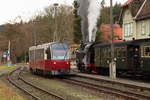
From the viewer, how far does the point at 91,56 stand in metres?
33.0

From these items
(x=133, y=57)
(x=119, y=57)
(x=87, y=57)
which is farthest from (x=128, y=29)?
(x=133, y=57)

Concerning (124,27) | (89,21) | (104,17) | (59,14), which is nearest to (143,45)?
(89,21)

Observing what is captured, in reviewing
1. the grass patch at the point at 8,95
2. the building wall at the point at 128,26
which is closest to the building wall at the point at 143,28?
the building wall at the point at 128,26

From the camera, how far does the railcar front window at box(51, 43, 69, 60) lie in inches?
1114

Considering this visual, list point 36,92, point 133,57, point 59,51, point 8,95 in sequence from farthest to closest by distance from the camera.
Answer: point 59,51
point 133,57
point 36,92
point 8,95

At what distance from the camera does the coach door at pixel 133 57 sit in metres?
24.1

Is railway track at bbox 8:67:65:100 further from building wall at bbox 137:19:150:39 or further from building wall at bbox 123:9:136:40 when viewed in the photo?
building wall at bbox 123:9:136:40

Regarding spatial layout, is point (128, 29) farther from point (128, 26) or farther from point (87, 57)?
point (87, 57)

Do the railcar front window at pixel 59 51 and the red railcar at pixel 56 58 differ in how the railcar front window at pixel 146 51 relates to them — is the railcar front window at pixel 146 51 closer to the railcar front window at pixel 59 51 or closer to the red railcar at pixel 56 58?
the red railcar at pixel 56 58

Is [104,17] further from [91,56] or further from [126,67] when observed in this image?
[126,67]

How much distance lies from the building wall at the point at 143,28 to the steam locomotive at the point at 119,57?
8.49 meters

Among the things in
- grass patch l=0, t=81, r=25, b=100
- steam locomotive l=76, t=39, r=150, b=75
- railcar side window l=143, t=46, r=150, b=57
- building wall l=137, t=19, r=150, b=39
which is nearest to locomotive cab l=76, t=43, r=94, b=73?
steam locomotive l=76, t=39, r=150, b=75

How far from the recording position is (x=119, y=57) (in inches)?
1040

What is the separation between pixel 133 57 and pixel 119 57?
6.78 feet
